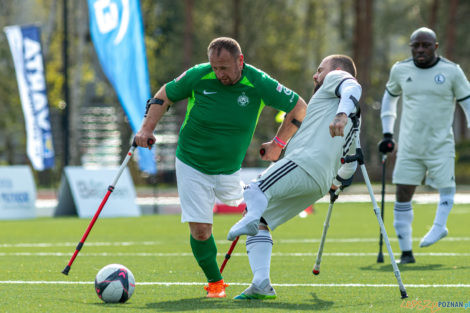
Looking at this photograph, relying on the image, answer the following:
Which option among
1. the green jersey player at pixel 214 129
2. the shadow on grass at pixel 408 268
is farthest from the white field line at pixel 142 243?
the green jersey player at pixel 214 129

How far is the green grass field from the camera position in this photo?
6926mm

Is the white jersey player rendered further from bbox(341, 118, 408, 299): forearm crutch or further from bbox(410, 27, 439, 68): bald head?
bbox(410, 27, 439, 68): bald head

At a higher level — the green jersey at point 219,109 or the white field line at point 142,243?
the green jersey at point 219,109

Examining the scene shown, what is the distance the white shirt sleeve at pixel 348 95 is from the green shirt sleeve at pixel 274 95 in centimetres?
44

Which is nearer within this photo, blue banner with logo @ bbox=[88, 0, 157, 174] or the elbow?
the elbow

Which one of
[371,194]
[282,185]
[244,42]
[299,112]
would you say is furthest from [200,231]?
[244,42]

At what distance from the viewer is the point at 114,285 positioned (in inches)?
279

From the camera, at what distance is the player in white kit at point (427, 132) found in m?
10.3

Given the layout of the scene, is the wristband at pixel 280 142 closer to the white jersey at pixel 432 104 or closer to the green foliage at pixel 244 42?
the white jersey at pixel 432 104

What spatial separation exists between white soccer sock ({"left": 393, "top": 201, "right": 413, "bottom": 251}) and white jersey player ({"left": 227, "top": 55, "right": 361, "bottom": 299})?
126 inches

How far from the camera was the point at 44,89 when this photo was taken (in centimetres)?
2289

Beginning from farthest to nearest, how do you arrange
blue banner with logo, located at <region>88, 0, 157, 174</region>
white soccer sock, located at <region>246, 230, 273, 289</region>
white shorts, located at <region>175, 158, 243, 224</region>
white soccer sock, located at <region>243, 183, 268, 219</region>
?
blue banner with logo, located at <region>88, 0, 157, 174</region> < white shorts, located at <region>175, 158, 243, 224</region> < white soccer sock, located at <region>246, 230, 273, 289</region> < white soccer sock, located at <region>243, 183, 268, 219</region>

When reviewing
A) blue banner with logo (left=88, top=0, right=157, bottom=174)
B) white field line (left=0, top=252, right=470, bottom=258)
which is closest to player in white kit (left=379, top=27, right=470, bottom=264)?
white field line (left=0, top=252, right=470, bottom=258)

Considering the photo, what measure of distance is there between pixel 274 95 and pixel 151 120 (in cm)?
100
